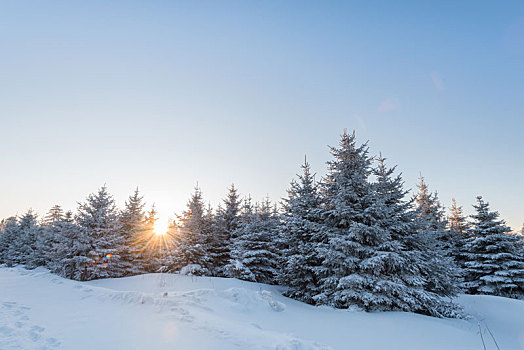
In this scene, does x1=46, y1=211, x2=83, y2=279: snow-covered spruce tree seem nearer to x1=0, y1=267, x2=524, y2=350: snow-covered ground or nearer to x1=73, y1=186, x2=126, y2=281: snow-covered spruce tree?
x1=73, y1=186, x2=126, y2=281: snow-covered spruce tree

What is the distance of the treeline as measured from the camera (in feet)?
33.9

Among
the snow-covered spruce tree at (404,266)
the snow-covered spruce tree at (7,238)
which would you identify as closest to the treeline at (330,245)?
the snow-covered spruce tree at (404,266)

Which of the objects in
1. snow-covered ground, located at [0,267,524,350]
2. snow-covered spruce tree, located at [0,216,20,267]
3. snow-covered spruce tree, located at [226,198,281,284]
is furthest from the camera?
snow-covered spruce tree, located at [0,216,20,267]

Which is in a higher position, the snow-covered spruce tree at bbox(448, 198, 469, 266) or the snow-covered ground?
the snow-covered spruce tree at bbox(448, 198, 469, 266)

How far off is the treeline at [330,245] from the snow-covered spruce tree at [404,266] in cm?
5

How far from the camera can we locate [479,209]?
64.7ft

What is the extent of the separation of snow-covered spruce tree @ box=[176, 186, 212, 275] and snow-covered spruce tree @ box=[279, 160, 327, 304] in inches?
296

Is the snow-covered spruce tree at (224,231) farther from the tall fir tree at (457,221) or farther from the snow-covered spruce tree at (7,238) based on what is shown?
the snow-covered spruce tree at (7,238)

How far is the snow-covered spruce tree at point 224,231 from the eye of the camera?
21.1 meters

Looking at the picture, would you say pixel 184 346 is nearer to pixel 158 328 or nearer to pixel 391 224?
pixel 158 328

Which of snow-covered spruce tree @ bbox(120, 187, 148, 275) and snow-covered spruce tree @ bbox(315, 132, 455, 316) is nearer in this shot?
snow-covered spruce tree @ bbox(315, 132, 455, 316)

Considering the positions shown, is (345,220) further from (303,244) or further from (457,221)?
(457,221)

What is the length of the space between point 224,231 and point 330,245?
13053mm

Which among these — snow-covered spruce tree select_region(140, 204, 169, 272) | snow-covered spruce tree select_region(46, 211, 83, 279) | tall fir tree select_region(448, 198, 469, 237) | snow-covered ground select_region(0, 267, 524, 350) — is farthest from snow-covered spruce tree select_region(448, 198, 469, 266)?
snow-covered spruce tree select_region(46, 211, 83, 279)
